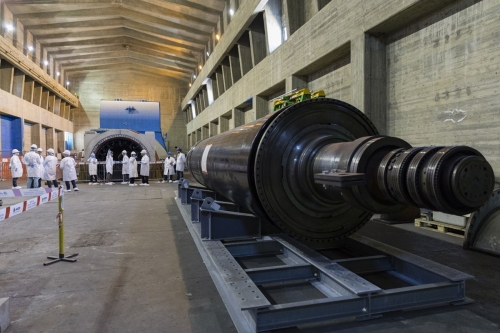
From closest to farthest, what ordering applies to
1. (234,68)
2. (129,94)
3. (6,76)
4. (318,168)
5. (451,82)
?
(318,168) → (451,82) → (234,68) → (6,76) → (129,94)

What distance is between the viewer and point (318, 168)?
114 inches

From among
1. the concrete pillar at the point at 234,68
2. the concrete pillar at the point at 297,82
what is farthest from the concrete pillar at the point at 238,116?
the concrete pillar at the point at 297,82

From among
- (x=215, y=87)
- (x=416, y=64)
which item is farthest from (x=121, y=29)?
(x=416, y=64)

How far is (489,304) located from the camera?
8.56 ft

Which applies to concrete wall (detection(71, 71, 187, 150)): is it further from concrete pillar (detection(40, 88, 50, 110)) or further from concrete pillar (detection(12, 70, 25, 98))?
concrete pillar (detection(12, 70, 25, 98))

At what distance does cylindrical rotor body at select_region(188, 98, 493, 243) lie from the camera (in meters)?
2.36

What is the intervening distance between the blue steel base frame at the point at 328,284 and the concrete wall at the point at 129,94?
28.0 metres

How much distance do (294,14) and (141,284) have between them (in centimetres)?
857

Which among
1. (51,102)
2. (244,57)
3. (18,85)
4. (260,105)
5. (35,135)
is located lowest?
(35,135)

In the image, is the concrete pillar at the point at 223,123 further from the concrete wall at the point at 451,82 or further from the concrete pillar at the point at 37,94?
the concrete pillar at the point at 37,94

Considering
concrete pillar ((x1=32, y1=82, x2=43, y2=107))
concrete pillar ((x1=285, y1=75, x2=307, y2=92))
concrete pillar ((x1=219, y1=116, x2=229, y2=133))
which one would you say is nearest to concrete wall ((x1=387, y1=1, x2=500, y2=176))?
concrete pillar ((x1=285, y1=75, x2=307, y2=92))

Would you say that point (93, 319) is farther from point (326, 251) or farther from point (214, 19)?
point (214, 19)

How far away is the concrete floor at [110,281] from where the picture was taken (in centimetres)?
244

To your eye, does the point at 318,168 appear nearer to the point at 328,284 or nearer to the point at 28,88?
the point at 328,284
